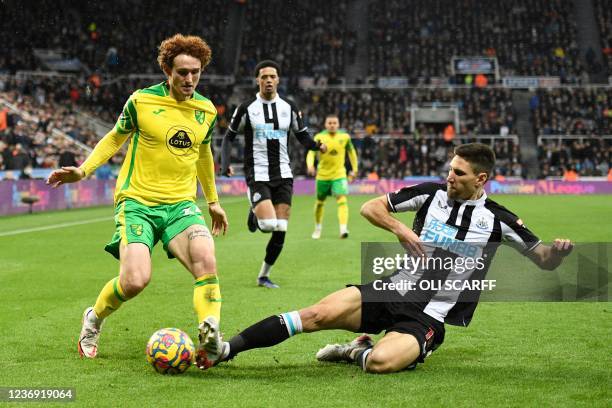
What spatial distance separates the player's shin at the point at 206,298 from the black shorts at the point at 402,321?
994mm

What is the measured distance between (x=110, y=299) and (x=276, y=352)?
1254 millimetres

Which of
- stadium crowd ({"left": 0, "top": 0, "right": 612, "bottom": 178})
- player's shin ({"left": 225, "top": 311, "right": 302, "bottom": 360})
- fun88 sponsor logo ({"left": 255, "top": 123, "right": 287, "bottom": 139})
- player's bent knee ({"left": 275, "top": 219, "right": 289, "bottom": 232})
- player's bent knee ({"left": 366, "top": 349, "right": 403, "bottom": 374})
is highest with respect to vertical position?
stadium crowd ({"left": 0, "top": 0, "right": 612, "bottom": 178})

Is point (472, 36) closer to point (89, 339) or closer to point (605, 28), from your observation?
point (605, 28)

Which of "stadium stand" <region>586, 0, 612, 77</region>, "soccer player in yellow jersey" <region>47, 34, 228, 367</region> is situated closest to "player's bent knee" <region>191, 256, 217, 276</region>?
"soccer player in yellow jersey" <region>47, 34, 228, 367</region>

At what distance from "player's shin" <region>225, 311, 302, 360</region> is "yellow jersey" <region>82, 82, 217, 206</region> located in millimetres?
1294

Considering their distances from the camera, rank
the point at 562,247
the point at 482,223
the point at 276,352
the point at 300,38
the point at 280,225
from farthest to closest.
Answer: the point at 300,38, the point at 280,225, the point at 276,352, the point at 482,223, the point at 562,247

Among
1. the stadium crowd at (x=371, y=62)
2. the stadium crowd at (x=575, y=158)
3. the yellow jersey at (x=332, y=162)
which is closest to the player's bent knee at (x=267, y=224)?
the yellow jersey at (x=332, y=162)

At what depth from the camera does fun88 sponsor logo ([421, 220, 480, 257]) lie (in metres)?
5.88

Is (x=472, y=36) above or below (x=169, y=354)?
above

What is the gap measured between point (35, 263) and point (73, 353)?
264 inches

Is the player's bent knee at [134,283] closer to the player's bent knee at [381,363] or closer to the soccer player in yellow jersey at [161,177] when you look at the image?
the soccer player in yellow jersey at [161,177]

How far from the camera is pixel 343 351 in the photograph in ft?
19.6

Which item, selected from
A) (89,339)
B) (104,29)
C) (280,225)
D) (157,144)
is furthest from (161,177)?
→ (104,29)

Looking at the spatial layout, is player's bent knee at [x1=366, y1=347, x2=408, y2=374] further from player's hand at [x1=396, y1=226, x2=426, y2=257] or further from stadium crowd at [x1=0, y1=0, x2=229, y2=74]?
stadium crowd at [x1=0, y1=0, x2=229, y2=74]
